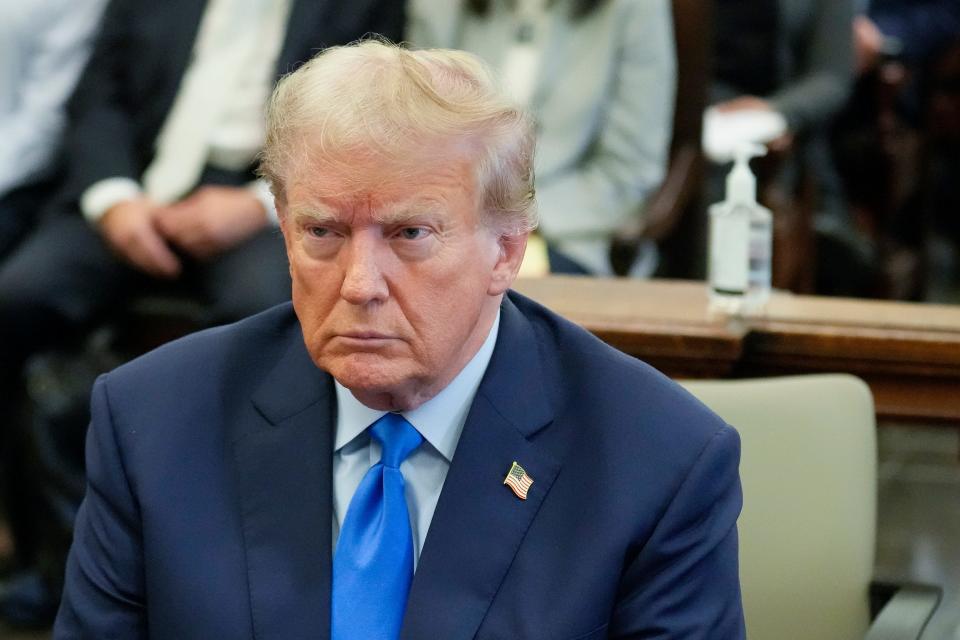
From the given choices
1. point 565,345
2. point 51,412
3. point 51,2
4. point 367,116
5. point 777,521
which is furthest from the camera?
point 51,2

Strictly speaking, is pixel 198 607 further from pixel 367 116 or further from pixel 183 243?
pixel 183 243

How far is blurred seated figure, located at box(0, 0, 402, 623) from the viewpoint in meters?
3.60

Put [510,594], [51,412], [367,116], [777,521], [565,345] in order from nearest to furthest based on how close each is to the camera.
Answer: [367,116]
[510,594]
[565,345]
[777,521]
[51,412]

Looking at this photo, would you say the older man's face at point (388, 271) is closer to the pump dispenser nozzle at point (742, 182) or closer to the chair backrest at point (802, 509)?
the chair backrest at point (802, 509)

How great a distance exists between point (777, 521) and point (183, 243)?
1.86 meters

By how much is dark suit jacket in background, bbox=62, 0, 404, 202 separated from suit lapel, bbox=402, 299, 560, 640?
208 centimetres

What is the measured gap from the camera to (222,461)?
1810 millimetres

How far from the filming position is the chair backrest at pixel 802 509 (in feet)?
7.22

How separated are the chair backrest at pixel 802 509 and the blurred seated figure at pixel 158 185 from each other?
1518mm

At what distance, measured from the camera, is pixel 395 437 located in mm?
1779

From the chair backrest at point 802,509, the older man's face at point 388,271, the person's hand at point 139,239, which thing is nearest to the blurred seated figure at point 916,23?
the person's hand at point 139,239

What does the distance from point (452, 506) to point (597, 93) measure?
7.31 ft

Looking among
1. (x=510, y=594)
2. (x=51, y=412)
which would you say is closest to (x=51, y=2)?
(x=51, y=412)

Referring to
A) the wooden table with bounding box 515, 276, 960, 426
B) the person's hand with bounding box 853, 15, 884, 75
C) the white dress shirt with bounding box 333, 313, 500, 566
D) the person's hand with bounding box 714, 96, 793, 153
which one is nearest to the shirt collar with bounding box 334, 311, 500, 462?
the white dress shirt with bounding box 333, 313, 500, 566
